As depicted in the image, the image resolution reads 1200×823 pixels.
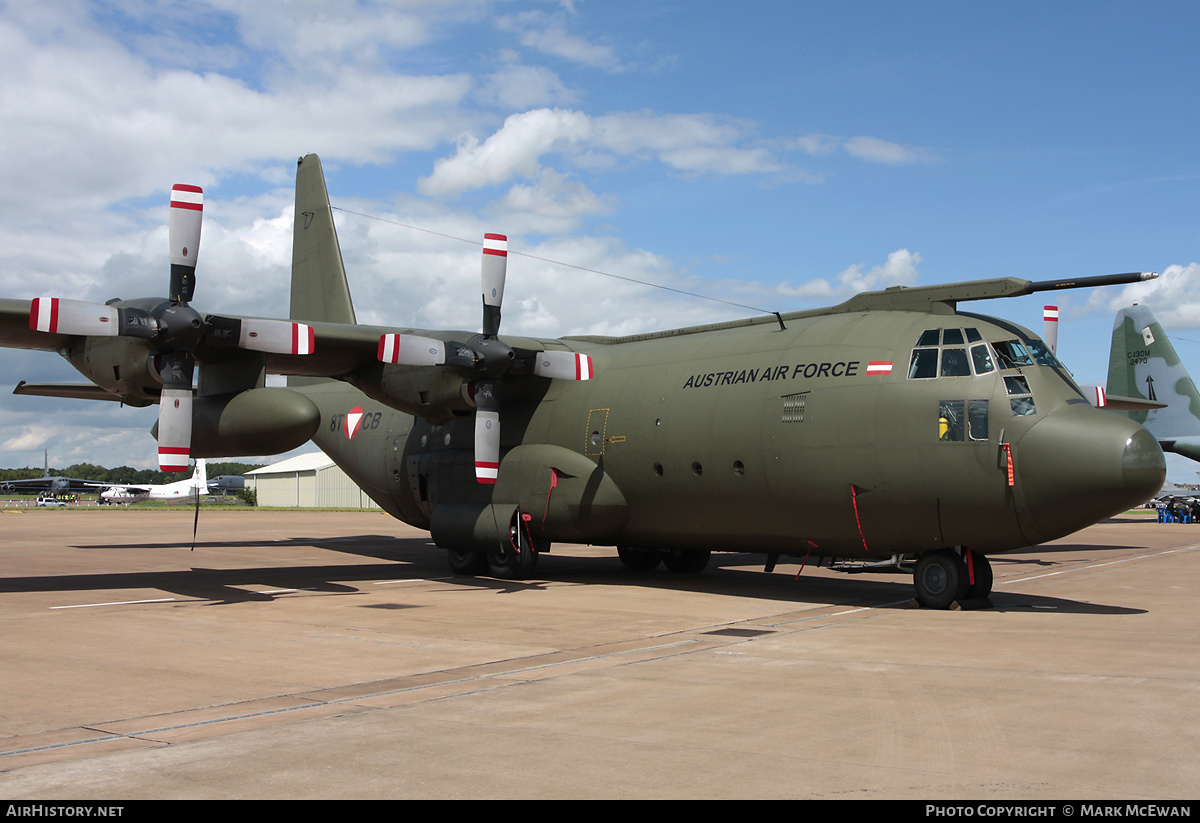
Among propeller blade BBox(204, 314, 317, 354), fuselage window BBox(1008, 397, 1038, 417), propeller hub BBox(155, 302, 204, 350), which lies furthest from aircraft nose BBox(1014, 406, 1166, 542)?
propeller hub BBox(155, 302, 204, 350)

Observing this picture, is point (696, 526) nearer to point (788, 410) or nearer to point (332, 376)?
point (788, 410)

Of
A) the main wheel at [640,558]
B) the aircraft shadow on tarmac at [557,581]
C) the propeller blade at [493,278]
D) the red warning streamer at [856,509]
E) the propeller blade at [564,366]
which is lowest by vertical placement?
the aircraft shadow on tarmac at [557,581]

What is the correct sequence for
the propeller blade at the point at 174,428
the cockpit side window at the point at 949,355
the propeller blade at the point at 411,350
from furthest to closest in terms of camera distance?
the propeller blade at the point at 411,350
the propeller blade at the point at 174,428
the cockpit side window at the point at 949,355

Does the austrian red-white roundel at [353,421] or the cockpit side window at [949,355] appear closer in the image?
the cockpit side window at [949,355]

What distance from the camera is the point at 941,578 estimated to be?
13594 mm

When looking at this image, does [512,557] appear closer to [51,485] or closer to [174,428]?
[174,428]

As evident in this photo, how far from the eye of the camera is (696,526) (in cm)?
1620

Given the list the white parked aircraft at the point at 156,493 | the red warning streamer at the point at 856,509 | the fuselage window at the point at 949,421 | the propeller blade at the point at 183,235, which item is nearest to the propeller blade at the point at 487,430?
the propeller blade at the point at 183,235

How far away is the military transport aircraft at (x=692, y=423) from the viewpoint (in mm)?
12789

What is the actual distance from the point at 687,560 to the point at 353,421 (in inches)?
338

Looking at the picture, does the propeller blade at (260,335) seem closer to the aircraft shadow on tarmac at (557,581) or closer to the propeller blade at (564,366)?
the aircraft shadow on tarmac at (557,581)

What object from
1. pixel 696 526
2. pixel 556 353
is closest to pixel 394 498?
pixel 556 353

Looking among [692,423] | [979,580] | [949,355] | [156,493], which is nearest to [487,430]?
[692,423]

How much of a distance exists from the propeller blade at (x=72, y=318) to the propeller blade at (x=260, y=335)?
4.73 ft
